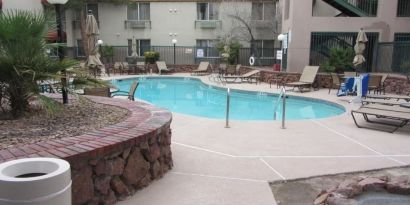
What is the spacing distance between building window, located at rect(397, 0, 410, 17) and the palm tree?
1781 centimetres

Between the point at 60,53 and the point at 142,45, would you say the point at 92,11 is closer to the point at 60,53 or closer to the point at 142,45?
the point at 142,45

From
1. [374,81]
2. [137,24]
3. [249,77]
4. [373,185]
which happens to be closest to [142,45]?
[137,24]

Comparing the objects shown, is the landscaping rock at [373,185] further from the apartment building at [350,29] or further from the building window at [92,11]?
the building window at [92,11]

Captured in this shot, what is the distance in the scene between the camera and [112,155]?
315 cm

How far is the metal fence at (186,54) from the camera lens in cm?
2555

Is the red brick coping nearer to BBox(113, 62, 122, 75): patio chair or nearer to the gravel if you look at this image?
the gravel

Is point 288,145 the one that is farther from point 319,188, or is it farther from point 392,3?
point 392,3

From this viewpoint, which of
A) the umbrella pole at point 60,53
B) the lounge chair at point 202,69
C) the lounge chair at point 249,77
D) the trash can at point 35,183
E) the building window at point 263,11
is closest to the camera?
the trash can at point 35,183

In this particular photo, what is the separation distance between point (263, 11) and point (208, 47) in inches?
189

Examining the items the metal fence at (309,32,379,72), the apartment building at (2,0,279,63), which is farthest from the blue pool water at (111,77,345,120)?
the apartment building at (2,0,279,63)

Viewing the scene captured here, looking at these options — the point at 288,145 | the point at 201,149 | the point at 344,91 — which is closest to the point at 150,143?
the point at 201,149

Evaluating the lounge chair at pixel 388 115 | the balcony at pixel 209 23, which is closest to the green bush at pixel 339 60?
the lounge chair at pixel 388 115

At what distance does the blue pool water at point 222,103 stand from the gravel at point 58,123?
18.4ft

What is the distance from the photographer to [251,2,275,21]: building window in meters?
25.7
